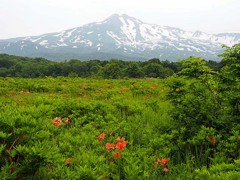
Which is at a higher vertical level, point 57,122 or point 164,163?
point 57,122

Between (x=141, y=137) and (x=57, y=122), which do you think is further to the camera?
(x=141, y=137)

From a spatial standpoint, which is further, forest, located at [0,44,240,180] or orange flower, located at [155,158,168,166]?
orange flower, located at [155,158,168,166]

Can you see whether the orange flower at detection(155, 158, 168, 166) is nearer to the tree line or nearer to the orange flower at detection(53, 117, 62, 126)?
the orange flower at detection(53, 117, 62, 126)

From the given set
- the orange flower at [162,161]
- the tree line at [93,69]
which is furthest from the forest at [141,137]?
the tree line at [93,69]

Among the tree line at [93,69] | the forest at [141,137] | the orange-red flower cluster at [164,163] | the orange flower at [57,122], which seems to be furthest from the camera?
the tree line at [93,69]

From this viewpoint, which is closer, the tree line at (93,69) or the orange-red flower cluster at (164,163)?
the orange-red flower cluster at (164,163)

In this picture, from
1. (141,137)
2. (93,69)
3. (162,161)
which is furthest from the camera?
(93,69)

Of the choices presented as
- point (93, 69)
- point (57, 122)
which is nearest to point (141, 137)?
point (57, 122)

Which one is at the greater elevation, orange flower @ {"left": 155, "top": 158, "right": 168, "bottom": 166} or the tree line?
orange flower @ {"left": 155, "top": 158, "right": 168, "bottom": 166}

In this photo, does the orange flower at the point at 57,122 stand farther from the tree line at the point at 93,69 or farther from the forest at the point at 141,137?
the tree line at the point at 93,69

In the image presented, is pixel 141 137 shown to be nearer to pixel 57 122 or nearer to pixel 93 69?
pixel 57 122

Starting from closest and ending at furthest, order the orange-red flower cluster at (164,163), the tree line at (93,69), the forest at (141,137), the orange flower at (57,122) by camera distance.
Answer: the forest at (141,137) → the orange-red flower cluster at (164,163) → the orange flower at (57,122) → the tree line at (93,69)

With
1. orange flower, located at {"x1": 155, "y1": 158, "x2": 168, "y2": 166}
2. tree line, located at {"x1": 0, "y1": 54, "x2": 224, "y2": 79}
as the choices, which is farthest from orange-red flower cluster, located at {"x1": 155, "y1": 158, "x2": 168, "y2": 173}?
tree line, located at {"x1": 0, "y1": 54, "x2": 224, "y2": 79}

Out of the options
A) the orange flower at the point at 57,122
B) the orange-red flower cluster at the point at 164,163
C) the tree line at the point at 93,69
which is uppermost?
the orange flower at the point at 57,122
